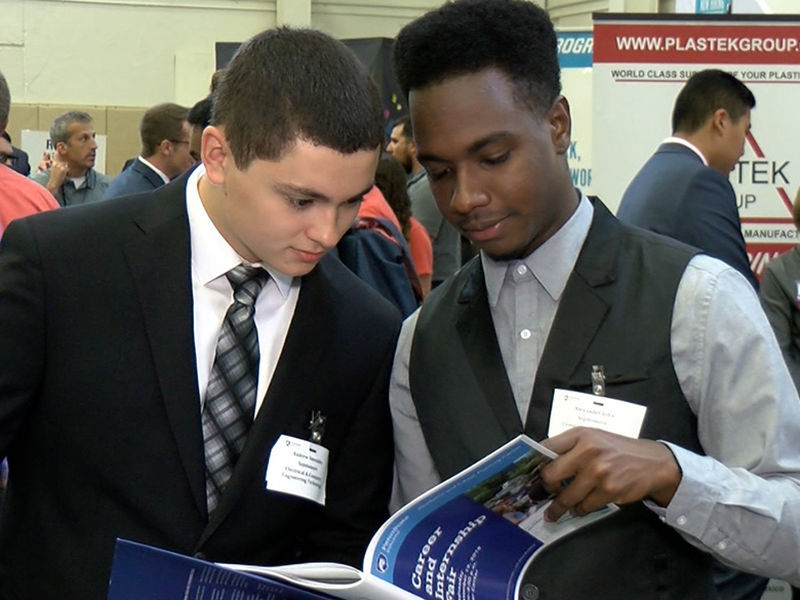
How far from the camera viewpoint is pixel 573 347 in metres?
1.47

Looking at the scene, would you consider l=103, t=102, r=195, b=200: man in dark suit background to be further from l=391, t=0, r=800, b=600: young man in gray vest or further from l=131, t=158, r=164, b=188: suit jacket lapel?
l=391, t=0, r=800, b=600: young man in gray vest

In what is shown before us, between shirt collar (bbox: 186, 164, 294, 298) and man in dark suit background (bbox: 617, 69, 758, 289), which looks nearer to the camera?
shirt collar (bbox: 186, 164, 294, 298)

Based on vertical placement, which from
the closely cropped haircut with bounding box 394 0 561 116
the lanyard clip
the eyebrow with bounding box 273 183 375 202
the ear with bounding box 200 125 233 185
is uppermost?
the closely cropped haircut with bounding box 394 0 561 116

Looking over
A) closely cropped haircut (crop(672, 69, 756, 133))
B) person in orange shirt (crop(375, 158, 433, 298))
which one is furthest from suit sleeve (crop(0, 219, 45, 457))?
closely cropped haircut (crop(672, 69, 756, 133))

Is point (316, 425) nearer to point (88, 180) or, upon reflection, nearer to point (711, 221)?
point (711, 221)

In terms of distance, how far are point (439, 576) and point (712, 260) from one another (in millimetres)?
546

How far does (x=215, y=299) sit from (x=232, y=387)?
120 millimetres

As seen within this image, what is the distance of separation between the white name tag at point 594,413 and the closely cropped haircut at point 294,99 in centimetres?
39

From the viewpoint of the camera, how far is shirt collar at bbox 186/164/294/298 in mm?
1502

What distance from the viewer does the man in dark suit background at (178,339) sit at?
1.39 m

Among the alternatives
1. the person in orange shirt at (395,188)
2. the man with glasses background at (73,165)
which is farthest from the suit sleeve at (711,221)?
the man with glasses background at (73,165)

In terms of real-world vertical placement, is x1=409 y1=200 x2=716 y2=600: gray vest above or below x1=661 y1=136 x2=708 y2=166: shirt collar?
below

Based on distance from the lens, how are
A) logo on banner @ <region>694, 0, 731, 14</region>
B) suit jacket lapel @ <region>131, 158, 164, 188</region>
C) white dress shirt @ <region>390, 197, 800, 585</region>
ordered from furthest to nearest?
logo on banner @ <region>694, 0, 731, 14</region> → suit jacket lapel @ <region>131, 158, 164, 188</region> → white dress shirt @ <region>390, 197, 800, 585</region>

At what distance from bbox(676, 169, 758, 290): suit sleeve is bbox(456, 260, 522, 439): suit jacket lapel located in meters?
2.11
